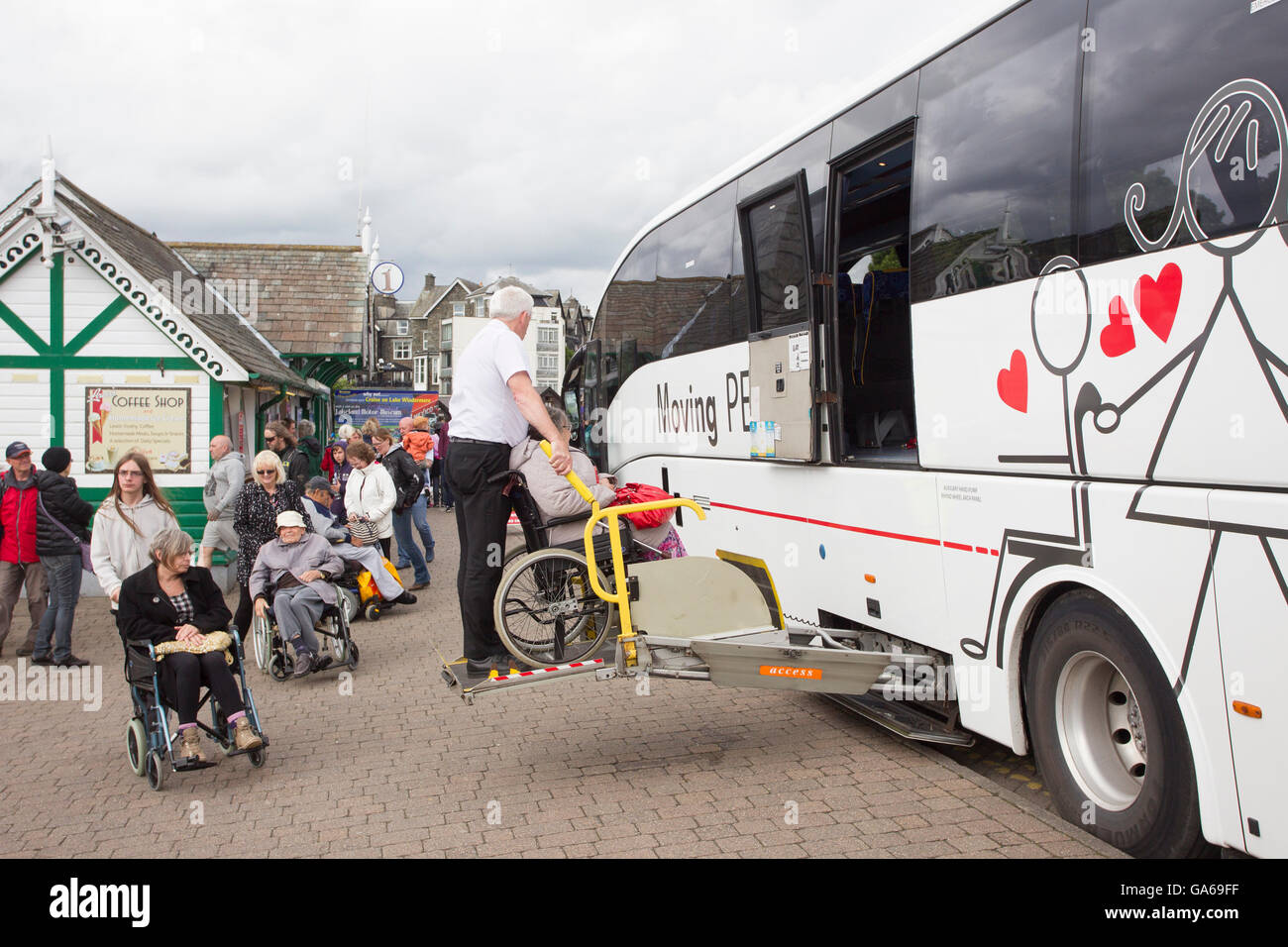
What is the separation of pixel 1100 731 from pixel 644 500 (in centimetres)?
273

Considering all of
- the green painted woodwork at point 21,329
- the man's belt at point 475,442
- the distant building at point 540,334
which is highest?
the distant building at point 540,334

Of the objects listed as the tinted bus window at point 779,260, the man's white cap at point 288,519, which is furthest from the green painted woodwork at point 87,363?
the tinted bus window at point 779,260

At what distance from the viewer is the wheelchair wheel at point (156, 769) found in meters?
5.90

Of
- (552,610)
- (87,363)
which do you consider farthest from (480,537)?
(87,363)

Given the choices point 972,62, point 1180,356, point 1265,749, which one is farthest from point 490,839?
point 972,62

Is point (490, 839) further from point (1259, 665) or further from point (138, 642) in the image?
point (1259, 665)

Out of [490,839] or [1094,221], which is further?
[490,839]

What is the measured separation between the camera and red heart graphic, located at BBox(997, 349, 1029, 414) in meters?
4.61

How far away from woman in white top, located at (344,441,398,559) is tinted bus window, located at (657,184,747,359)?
11.8ft

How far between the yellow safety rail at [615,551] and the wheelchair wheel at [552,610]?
10cm

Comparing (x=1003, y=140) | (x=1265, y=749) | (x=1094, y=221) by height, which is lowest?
(x=1265, y=749)

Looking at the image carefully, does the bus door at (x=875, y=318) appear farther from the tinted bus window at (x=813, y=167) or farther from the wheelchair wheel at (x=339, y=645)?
the wheelchair wheel at (x=339, y=645)

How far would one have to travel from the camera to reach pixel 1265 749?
3.44 m

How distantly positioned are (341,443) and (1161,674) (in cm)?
1251
